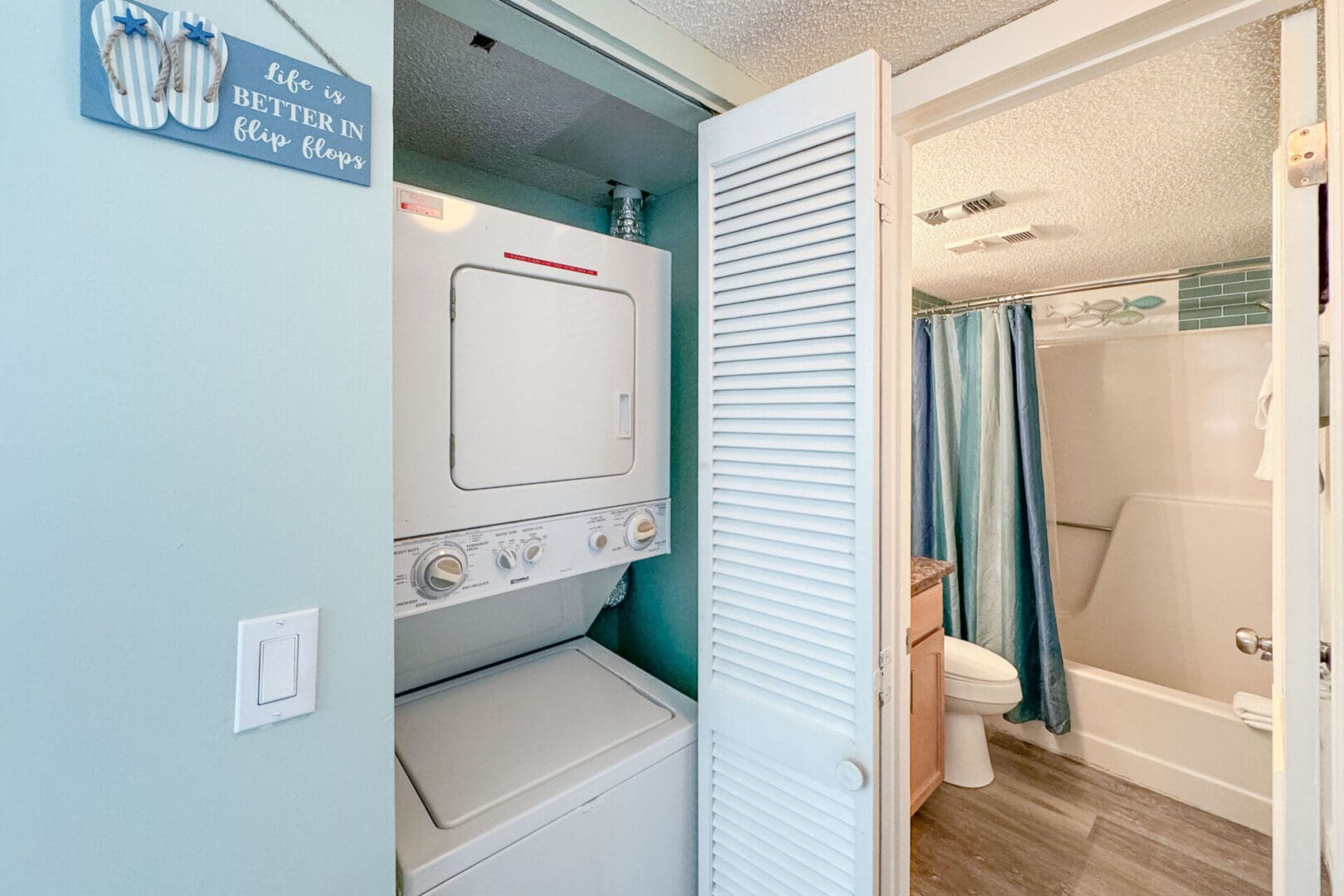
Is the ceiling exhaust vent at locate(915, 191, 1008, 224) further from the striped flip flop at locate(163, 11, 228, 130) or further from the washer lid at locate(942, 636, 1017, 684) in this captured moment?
the striped flip flop at locate(163, 11, 228, 130)

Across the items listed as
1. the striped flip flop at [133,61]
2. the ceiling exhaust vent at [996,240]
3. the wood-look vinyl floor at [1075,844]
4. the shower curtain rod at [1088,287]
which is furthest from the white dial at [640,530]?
the shower curtain rod at [1088,287]

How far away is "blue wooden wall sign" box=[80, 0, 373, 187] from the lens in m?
→ 0.64

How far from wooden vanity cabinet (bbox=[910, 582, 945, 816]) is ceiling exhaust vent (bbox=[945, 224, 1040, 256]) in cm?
164

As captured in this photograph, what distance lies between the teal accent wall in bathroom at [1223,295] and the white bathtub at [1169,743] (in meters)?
2.06

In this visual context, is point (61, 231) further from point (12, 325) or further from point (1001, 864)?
point (1001, 864)

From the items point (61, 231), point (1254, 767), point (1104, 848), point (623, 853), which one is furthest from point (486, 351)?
point (1254, 767)

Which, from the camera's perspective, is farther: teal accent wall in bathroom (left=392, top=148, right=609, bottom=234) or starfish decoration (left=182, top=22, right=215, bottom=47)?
teal accent wall in bathroom (left=392, top=148, right=609, bottom=234)

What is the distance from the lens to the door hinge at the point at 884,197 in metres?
1.06

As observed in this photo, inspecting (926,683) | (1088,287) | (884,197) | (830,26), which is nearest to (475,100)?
(830,26)

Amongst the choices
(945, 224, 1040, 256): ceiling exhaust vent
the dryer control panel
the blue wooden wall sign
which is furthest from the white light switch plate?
(945, 224, 1040, 256): ceiling exhaust vent

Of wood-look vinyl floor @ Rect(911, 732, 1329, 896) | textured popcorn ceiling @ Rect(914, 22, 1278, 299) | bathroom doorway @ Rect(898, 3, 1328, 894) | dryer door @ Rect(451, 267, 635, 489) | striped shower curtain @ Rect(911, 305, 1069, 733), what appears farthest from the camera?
striped shower curtain @ Rect(911, 305, 1069, 733)

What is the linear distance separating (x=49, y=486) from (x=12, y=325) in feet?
0.60

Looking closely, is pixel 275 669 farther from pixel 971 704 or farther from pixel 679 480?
pixel 971 704

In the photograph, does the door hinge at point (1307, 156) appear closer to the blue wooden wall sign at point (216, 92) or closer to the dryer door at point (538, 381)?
the dryer door at point (538, 381)
